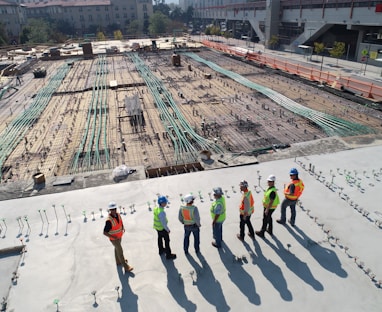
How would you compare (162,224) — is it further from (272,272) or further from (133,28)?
(133,28)

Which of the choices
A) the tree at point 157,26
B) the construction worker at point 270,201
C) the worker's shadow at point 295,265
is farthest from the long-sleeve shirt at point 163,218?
the tree at point 157,26

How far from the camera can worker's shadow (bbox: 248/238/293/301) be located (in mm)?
5022

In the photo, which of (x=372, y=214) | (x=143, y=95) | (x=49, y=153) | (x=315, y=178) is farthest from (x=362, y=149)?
(x=143, y=95)

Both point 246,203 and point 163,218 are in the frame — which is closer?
point 163,218

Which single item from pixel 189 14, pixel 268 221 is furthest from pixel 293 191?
pixel 189 14

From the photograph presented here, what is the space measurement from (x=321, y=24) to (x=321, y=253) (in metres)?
36.4

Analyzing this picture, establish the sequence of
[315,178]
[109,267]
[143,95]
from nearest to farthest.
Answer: [109,267] < [315,178] < [143,95]

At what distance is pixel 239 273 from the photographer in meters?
5.43

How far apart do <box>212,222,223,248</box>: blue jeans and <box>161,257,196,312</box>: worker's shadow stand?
0.95m

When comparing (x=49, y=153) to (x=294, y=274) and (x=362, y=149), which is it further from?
(x=362, y=149)

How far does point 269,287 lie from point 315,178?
4122 mm

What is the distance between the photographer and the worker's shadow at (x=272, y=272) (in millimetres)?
5022

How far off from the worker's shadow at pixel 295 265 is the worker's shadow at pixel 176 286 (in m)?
1.91

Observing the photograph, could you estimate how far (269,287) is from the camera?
5.13 m
